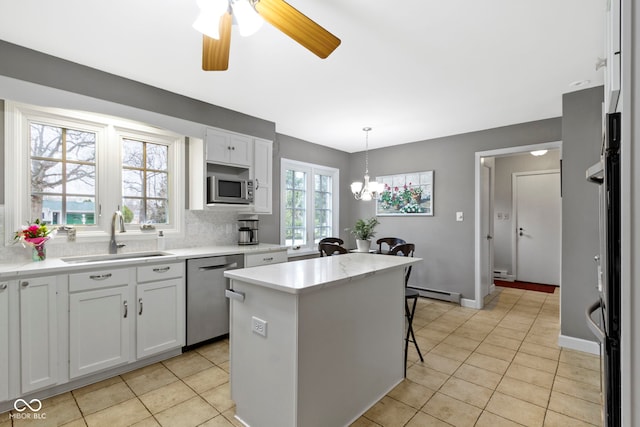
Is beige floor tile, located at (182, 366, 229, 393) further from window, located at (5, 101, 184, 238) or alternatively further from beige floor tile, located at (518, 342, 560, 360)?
beige floor tile, located at (518, 342, 560, 360)

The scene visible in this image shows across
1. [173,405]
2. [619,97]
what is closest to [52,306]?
[173,405]

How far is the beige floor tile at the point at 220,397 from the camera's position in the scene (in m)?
2.06

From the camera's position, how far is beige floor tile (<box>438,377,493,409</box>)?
6.96 ft

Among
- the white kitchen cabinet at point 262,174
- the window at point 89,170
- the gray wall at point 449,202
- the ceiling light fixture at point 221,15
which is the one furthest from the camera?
the gray wall at point 449,202

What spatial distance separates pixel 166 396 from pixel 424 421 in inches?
69.6

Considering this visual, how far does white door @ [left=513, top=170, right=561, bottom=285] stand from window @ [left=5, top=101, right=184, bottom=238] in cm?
590

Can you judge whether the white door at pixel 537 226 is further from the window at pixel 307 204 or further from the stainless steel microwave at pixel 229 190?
the stainless steel microwave at pixel 229 190

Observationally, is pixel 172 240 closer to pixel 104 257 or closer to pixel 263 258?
pixel 104 257

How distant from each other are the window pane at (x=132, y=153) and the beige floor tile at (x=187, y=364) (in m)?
1.91

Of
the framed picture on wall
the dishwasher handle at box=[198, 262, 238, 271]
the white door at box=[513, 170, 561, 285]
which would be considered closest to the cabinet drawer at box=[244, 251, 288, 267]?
the dishwasher handle at box=[198, 262, 238, 271]

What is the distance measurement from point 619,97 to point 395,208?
4.23 m

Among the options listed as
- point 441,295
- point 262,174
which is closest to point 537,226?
point 441,295

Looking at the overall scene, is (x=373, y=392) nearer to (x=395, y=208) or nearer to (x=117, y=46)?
(x=117, y=46)

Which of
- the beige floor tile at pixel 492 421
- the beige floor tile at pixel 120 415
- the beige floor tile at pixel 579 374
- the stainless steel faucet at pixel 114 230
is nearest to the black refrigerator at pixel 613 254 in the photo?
the beige floor tile at pixel 492 421
